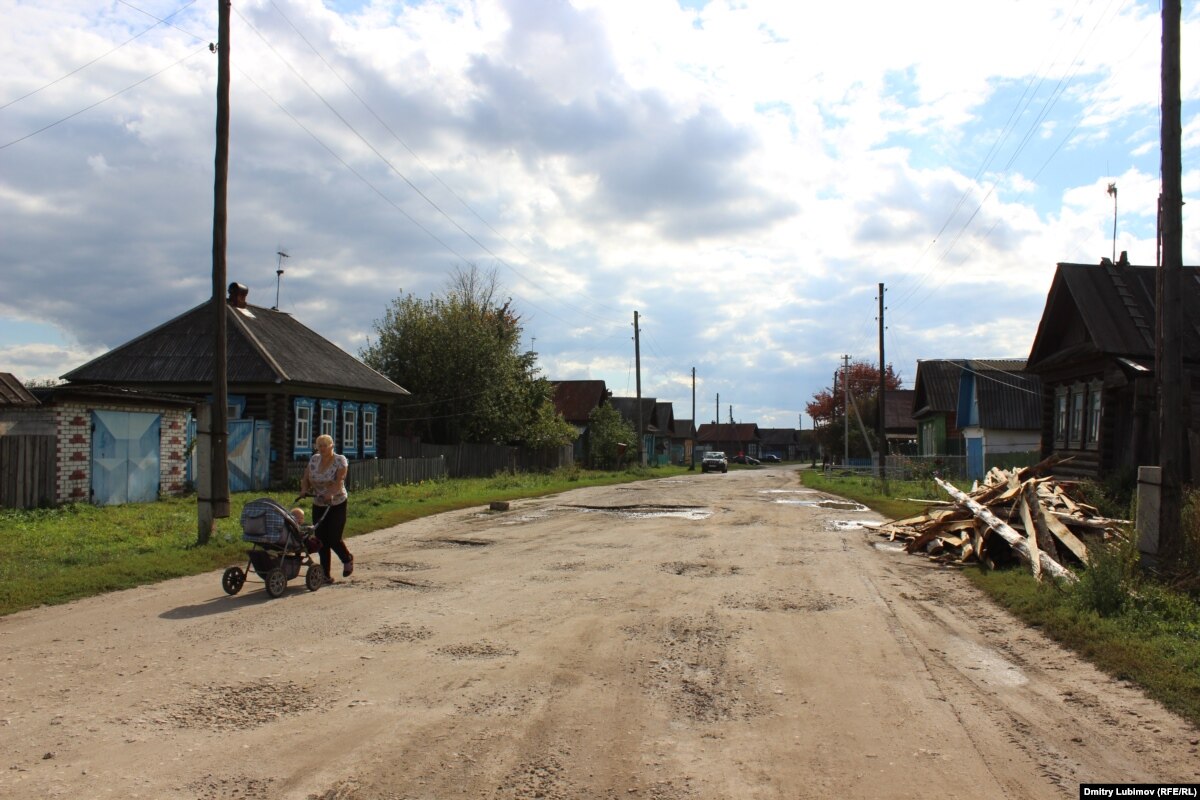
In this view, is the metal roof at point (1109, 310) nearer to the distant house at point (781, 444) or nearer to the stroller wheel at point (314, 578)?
the stroller wheel at point (314, 578)

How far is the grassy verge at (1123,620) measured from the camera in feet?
20.0

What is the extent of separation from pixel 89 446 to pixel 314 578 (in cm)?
1251

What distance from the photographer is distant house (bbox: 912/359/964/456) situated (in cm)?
4600

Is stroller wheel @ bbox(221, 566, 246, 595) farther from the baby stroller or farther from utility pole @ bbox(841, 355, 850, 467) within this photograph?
utility pole @ bbox(841, 355, 850, 467)

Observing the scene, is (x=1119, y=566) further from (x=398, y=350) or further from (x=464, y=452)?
(x=398, y=350)

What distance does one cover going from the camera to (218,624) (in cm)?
756

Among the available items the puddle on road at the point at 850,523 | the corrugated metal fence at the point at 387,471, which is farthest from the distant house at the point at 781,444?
the puddle on road at the point at 850,523

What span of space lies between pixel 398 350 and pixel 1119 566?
36.4 metres

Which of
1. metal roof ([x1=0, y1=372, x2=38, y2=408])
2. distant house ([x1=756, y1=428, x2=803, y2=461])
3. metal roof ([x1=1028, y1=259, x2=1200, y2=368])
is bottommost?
distant house ([x1=756, y1=428, x2=803, y2=461])

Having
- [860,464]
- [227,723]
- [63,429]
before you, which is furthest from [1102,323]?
[860,464]

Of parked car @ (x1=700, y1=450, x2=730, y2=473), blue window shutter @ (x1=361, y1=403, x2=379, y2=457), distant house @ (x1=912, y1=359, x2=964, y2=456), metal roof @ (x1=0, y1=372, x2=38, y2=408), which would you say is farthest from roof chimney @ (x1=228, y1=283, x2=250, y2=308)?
parked car @ (x1=700, y1=450, x2=730, y2=473)

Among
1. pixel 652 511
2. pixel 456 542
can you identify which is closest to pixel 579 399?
pixel 652 511

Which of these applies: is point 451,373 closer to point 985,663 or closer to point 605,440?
point 605,440

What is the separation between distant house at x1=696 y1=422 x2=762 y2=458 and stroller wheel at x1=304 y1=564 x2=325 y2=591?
12213 cm
